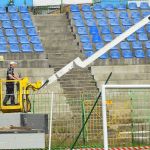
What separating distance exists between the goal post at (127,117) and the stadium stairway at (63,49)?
6776 millimetres

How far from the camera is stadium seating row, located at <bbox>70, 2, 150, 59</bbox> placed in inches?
1196

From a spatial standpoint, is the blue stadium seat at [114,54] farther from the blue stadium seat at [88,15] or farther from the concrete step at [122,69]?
the blue stadium seat at [88,15]

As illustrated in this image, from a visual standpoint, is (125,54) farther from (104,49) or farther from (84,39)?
(104,49)

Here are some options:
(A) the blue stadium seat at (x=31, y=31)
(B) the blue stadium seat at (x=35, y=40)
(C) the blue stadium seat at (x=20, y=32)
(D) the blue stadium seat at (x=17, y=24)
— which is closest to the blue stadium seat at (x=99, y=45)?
(B) the blue stadium seat at (x=35, y=40)

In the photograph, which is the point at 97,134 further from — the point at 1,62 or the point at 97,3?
the point at 97,3

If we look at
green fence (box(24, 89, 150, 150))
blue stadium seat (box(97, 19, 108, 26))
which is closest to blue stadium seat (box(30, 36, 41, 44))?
blue stadium seat (box(97, 19, 108, 26))

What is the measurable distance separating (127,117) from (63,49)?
1273cm

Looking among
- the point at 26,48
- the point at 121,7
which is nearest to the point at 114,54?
the point at 26,48

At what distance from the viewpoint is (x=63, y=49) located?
30.0 m

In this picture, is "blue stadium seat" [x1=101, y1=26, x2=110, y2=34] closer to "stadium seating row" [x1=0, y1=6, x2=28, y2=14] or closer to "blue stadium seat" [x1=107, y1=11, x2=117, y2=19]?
"blue stadium seat" [x1=107, y1=11, x2=117, y2=19]

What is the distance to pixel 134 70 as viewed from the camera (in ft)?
93.7

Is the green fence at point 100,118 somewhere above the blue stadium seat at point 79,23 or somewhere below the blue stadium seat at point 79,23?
below

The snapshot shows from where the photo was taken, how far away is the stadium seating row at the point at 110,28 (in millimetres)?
30367

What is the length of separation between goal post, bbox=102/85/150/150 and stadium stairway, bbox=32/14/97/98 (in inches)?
267
